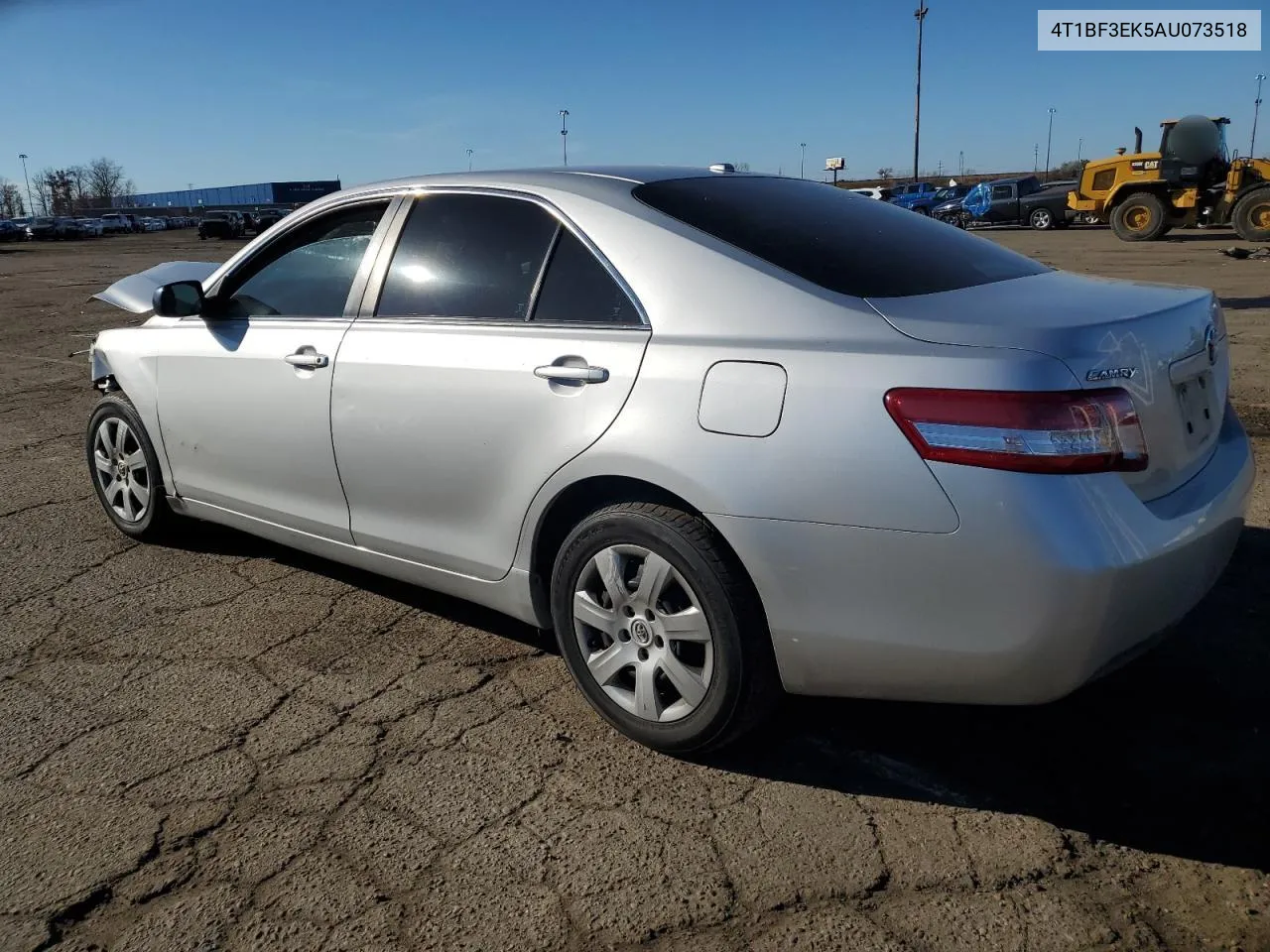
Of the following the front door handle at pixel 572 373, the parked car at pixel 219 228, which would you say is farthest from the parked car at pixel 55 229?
the front door handle at pixel 572 373

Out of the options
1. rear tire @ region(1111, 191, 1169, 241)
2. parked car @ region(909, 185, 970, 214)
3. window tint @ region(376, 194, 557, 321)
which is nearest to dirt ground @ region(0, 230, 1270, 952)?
window tint @ region(376, 194, 557, 321)

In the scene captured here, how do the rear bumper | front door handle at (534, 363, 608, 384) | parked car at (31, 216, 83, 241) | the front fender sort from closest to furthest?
the rear bumper
front door handle at (534, 363, 608, 384)
the front fender
parked car at (31, 216, 83, 241)

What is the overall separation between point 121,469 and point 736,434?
3.25 meters

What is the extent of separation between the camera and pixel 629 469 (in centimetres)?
269

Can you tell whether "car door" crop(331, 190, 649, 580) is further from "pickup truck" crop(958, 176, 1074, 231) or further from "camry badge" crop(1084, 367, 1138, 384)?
"pickup truck" crop(958, 176, 1074, 231)

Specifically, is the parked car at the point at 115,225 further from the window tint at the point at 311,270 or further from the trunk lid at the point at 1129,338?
the trunk lid at the point at 1129,338

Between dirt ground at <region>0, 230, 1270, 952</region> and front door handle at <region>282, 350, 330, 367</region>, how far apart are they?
943 millimetres

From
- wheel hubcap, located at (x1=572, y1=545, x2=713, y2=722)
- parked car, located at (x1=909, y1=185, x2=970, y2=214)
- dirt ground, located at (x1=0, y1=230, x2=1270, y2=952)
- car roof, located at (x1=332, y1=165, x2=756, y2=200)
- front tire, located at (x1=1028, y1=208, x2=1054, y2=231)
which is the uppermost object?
car roof, located at (x1=332, y1=165, x2=756, y2=200)

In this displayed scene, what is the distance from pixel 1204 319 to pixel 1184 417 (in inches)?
14.8

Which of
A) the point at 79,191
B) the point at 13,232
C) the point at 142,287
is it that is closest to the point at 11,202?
the point at 79,191

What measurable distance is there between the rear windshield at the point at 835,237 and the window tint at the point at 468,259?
0.40m

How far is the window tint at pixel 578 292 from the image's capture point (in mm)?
2902

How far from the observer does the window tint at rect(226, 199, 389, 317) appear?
3.68 m

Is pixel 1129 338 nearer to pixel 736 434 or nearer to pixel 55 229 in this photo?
pixel 736 434
